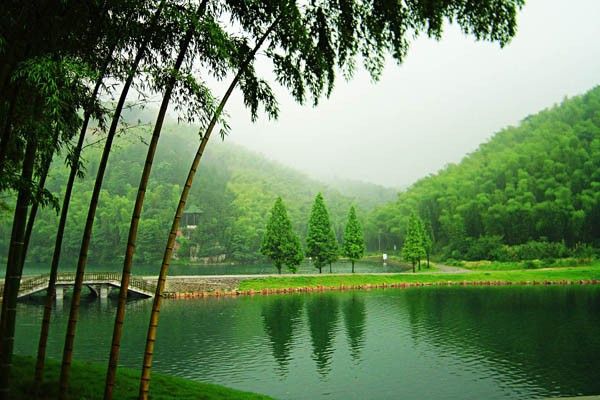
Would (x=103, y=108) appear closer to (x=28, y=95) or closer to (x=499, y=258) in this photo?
(x=28, y=95)

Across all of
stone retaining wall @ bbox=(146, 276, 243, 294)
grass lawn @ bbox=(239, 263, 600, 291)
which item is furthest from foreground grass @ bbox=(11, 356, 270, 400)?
grass lawn @ bbox=(239, 263, 600, 291)

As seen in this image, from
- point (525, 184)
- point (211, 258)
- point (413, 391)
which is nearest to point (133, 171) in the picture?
point (211, 258)

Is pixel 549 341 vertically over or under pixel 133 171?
under

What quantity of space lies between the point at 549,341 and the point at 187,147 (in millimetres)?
178384

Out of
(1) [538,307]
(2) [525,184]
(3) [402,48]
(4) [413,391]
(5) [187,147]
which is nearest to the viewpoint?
(3) [402,48]

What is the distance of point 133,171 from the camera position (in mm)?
132625

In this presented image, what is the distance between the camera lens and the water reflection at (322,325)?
20125 mm

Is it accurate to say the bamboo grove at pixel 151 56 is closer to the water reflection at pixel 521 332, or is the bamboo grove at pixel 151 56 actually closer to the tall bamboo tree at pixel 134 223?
the tall bamboo tree at pixel 134 223

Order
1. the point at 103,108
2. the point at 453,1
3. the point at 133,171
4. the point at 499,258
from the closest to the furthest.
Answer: the point at 453,1
the point at 103,108
the point at 499,258
the point at 133,171

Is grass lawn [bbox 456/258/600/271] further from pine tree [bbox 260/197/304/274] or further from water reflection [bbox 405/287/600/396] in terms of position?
pine tree [bbox 260/197/304/274]

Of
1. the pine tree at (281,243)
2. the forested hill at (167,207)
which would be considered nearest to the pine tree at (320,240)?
the pine tree at (281,243)

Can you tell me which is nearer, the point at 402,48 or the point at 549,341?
the point at 402,48

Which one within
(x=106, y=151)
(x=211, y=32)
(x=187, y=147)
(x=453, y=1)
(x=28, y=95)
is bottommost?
(x=106, y=151)

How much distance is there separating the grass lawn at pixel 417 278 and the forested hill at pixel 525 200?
59.3 ft
